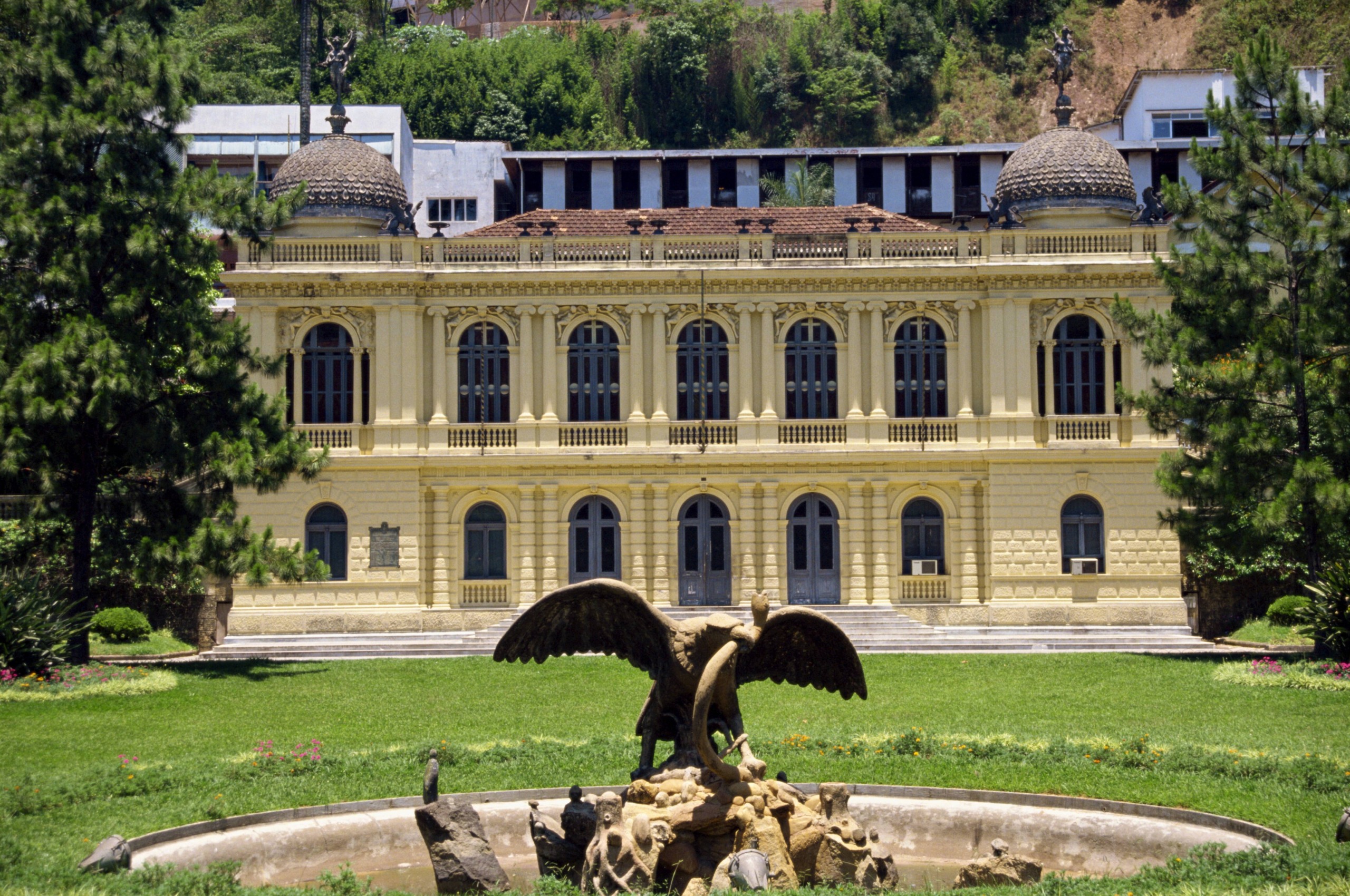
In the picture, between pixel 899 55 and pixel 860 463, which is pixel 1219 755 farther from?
pixel 899 55

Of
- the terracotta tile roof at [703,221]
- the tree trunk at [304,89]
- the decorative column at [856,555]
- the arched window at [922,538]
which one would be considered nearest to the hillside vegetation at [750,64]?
the tree trunk at [304,89]

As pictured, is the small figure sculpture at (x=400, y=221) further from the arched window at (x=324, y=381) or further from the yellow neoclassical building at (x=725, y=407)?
the arched window at (x=324, y=381)

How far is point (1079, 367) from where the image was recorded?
39812 mm

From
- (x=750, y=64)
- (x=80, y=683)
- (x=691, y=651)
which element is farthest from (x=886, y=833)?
(x=750, y=64)

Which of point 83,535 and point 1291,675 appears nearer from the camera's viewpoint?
point 1291,675

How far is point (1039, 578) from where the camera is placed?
38938mm

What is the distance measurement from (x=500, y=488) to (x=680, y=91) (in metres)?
45.5

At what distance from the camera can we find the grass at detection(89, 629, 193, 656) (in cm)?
3506

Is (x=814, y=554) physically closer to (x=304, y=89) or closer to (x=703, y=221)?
(x=703, y=221)

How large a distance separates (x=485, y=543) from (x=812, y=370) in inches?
361

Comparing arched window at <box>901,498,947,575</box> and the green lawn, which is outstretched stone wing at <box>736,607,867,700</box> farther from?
arched window at <box>901,498,947,575</box>

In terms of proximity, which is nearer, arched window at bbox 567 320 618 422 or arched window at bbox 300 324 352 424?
arched window at bbox 300 324 352 424

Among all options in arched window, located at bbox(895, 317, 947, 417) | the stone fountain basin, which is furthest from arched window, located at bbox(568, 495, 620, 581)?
the stone fountain basin

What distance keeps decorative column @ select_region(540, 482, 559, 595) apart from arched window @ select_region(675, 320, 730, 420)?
3.78 meters
